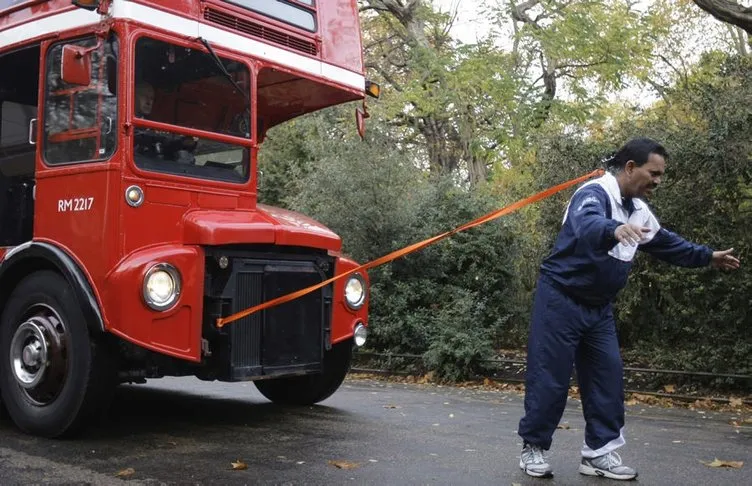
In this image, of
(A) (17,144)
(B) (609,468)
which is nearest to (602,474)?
(B) (609,468)

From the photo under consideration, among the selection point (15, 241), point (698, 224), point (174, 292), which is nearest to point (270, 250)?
point (174, 292)

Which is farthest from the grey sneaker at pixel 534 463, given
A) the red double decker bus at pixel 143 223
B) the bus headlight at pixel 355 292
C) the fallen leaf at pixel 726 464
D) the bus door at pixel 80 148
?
the bus door at pixel 80 148

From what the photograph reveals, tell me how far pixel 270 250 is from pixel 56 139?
169cm

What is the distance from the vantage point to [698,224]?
9.07 m

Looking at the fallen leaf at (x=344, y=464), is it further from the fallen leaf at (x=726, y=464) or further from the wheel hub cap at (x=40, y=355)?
the fallen leaf at (x=726, y=464)

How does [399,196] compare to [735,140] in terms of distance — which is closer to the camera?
[735,140]

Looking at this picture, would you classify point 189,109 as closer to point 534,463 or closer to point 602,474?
point 534,463

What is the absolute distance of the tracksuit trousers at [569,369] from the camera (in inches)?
179

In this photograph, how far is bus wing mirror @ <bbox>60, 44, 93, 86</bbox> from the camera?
524 centimetres

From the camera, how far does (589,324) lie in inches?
181

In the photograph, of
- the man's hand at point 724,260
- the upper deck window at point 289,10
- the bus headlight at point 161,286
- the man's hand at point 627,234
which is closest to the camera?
the man's hand at point 627,234

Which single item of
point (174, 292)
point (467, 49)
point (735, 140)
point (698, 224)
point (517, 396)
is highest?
point (467, 49)

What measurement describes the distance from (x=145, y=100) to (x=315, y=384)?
113 inches

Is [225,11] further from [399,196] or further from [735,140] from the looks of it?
[399,196]
